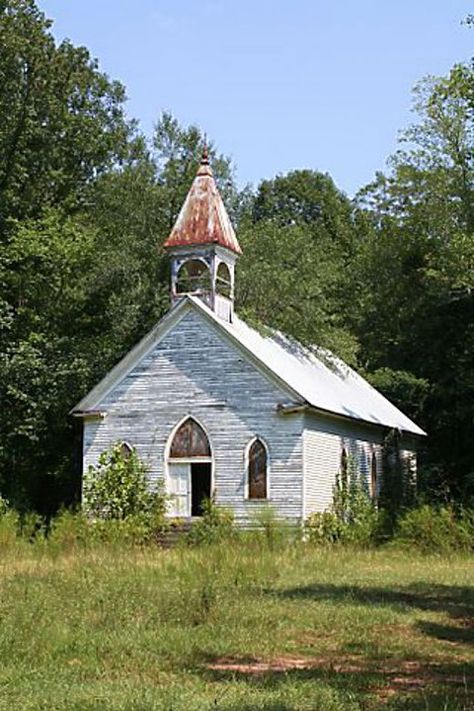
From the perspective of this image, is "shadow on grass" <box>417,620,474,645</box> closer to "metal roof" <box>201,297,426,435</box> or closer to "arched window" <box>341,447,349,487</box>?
"metal roof" <box>201,297,426,435</box>

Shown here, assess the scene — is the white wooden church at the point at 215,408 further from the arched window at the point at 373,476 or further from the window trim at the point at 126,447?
the arched window at the point at 373,476

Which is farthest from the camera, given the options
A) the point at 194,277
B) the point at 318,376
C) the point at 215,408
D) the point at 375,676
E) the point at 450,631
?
the point at 318,376

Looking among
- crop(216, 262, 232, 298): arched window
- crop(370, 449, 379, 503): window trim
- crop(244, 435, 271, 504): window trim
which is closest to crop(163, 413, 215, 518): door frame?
crop(244, 435, 271, 504): window trim

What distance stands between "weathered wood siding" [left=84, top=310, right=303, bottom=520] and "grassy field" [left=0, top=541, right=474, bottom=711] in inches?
286

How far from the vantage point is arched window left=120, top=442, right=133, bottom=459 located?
29766 mm

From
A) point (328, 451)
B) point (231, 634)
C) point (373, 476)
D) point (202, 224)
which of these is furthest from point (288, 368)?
point (231, 634)

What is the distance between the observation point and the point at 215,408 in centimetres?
2905

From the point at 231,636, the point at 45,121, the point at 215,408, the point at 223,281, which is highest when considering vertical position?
the point at 45,121

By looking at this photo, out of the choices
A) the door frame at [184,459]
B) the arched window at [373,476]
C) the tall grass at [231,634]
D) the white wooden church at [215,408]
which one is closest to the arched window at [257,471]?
the white wooden church at [215,408]

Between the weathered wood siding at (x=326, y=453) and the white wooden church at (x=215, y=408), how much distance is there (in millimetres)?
40

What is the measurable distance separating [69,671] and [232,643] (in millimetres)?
2286

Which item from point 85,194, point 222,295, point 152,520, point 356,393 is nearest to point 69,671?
point 152,520

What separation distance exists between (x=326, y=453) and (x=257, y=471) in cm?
248

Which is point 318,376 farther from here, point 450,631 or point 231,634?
point 231,634
